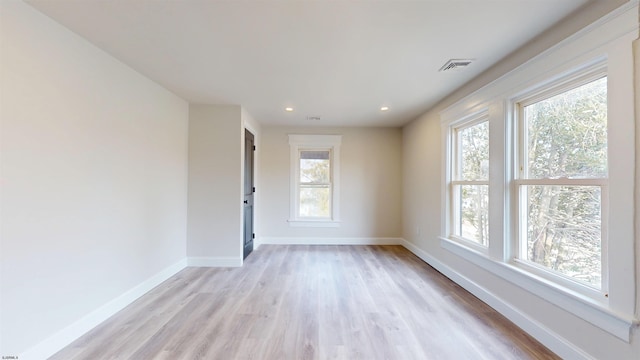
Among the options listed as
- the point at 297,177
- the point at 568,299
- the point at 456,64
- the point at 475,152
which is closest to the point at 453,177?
the point at 475,152

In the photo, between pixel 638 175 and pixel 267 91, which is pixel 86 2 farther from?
pixel 638 175

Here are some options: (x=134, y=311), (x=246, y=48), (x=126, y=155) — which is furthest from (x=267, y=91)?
(x=134, y=311)

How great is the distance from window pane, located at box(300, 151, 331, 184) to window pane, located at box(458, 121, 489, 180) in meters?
2.58

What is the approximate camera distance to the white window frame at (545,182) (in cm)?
169

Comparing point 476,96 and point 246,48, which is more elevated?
point 246,48

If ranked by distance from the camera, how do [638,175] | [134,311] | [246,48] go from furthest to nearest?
1. [134,311]
2. [246,48]
3. [638,175]

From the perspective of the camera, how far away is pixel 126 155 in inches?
104

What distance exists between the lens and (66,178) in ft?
6.51

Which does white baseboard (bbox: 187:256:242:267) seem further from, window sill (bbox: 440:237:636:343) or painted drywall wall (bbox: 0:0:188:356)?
window sill (bbox: 440:237:636:343)

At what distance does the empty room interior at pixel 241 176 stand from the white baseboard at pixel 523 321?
15mm

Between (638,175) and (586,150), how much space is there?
440 mm

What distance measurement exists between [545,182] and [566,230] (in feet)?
1.24

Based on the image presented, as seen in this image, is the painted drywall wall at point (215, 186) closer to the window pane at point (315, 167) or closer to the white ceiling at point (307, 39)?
the white ceiling at point (307, 39)

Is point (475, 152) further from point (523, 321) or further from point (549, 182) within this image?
point (523, 321)
